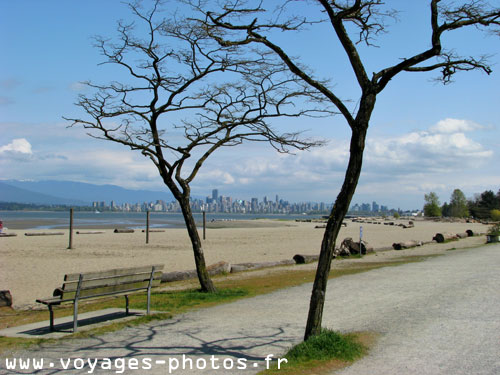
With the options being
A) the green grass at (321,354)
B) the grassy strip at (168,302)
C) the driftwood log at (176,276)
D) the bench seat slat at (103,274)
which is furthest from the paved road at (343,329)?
the driftwood log at (176,276)

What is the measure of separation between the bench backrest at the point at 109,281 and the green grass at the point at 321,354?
11.1 feet

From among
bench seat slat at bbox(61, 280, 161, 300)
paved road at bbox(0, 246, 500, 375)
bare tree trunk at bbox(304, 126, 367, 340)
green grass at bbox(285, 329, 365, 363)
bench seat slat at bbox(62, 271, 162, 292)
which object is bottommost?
paved road at bbox(0, 246, 500, 375)

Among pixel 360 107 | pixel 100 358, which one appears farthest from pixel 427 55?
pixel 100 358

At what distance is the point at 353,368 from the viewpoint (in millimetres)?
5117

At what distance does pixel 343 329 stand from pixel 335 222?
1963 millimetres

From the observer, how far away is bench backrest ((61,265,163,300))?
23.8ft

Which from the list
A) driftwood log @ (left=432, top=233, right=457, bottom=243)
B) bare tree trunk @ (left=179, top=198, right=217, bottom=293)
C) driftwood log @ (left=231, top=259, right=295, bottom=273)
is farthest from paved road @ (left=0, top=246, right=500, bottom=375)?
driftwood log @ (left=432, top=233, right=457, bottom=243)

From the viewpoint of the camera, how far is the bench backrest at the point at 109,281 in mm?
7266

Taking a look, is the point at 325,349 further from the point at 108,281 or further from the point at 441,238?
the point at 441,238

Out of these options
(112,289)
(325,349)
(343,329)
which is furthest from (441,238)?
(325,349)

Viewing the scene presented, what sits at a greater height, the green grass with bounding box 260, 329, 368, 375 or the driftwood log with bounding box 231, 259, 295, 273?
the green grass with bounding box 260, 329, 368, 375

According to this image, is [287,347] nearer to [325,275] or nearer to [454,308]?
[325,275]

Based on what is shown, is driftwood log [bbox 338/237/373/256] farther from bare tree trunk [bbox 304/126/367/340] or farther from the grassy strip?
bare tree trunk [bbox 304/126/367/340]

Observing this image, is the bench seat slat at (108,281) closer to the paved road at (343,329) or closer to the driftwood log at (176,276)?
the paved road at (343,329)
